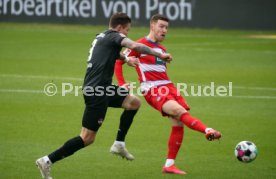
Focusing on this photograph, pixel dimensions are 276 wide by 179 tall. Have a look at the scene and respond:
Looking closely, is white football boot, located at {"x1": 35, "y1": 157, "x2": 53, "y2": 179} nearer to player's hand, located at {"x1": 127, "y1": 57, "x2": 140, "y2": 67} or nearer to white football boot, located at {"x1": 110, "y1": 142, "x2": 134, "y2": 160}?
white football boot, located at {"x1": 110, "y1": 142, "x2": 134, "y2": 160}

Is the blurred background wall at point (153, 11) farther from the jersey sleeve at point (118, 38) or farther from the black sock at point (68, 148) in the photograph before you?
the black sock at point (68, 148)

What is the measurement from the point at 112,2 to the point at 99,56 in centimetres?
2527

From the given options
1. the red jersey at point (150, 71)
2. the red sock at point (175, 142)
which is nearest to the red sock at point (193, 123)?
the red sock at point (175, 142)

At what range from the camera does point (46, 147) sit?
39.8 ft

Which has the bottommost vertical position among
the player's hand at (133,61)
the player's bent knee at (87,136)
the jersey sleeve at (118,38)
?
the player's bent knee at (87,136)

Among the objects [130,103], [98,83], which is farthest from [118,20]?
[130,103]

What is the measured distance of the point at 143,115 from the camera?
15.6 m

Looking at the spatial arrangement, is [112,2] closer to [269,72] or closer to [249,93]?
[269,72]

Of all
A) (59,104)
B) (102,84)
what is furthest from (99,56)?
(59,104)

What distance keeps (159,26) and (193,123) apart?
1.74m

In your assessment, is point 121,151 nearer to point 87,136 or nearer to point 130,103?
point 130,103

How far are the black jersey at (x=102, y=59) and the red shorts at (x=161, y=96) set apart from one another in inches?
36.8

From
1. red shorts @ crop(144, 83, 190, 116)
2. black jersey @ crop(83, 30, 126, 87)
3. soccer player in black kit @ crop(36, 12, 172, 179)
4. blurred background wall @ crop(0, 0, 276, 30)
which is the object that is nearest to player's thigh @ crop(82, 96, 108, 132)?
soccer player in black kit @ crop(36, 12, 172, 179)

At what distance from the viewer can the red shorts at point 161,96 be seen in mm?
10682
